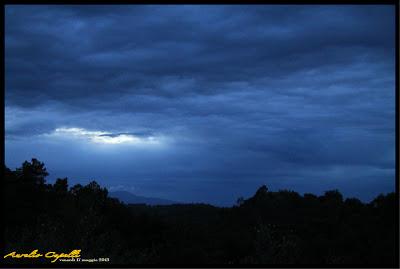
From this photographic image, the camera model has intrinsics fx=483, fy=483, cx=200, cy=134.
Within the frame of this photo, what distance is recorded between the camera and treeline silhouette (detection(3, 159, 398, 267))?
18.3 m

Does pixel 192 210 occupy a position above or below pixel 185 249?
above

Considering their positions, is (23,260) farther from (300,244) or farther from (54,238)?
(300,244)

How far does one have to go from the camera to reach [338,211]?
23031 millimetres

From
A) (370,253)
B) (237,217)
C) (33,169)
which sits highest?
(33,169)

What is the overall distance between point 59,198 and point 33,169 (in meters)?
2.15

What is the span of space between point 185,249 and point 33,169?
29.3 feet

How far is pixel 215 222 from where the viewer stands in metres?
23.3

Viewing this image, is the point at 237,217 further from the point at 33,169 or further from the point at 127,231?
the point at 33,169

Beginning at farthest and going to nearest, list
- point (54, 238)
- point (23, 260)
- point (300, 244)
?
point (300, 244), point (54, 238), point (23, 260)

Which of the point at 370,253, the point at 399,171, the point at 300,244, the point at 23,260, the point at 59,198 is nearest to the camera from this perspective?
the point at 399,171

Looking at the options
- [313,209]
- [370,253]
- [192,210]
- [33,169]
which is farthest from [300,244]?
[33,169]

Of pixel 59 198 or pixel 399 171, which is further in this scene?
pixel 59 198

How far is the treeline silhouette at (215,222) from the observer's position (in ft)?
60.1

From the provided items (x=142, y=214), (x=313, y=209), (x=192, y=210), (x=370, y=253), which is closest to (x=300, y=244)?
(x=370, y=253)
